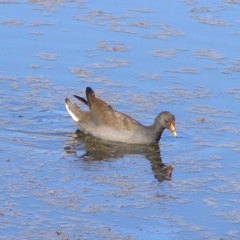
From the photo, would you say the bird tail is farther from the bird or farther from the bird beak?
the bird beak

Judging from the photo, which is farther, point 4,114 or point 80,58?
point 80,58

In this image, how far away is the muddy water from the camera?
8.01 meters

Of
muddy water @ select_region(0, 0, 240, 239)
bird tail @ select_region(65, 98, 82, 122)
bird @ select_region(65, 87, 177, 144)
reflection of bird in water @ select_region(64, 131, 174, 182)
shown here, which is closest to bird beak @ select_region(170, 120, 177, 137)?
bird @ select_region(65, 87, 177, 144)

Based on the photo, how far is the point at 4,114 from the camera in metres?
10.9

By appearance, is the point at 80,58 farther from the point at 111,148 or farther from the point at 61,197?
the point at 61,197

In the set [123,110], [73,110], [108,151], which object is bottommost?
[108,151]

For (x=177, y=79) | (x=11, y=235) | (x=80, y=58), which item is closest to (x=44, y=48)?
(x=80, y=58)

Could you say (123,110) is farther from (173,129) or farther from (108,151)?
(108,151)

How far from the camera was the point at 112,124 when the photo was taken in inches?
425

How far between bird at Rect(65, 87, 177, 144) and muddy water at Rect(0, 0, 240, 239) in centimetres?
14

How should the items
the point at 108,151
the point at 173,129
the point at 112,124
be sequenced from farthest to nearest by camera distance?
the point at 112,124, the point at 173,129, the point at 108,151

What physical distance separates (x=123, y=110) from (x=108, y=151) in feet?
4.22

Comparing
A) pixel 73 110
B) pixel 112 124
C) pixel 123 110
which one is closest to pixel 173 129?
pixel 112 124

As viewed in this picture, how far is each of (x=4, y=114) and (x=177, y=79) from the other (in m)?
2.78
